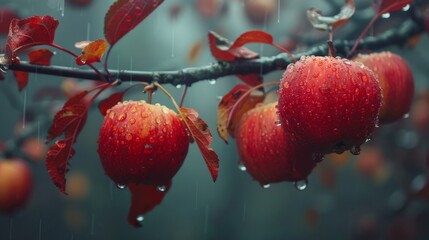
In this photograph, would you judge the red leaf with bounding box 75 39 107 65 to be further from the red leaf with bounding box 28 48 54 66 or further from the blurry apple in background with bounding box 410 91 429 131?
the blurry apple in background with bounding box 410 91 429 131

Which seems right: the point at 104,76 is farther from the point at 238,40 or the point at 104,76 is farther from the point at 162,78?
the point at 238,40

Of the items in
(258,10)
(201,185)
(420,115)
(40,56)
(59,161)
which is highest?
(40,56)

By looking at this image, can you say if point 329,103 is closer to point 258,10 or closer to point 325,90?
point 325,90

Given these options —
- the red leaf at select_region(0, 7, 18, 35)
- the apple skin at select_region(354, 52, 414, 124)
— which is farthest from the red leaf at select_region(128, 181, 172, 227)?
the red leaf at select_region(0, 7, 18, 35)

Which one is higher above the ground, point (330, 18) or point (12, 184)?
point (330, 18)

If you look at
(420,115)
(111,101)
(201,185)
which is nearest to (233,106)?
(111,101)

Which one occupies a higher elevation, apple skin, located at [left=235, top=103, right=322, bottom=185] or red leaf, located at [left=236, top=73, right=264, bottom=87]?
red leaf, located at [left=236, top=73, right=264, bottom=87]

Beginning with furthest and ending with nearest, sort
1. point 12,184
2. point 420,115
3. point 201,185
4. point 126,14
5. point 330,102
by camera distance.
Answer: point 201,185 < point 420,115 < point 12,184 < point 126,14 < point 330,102

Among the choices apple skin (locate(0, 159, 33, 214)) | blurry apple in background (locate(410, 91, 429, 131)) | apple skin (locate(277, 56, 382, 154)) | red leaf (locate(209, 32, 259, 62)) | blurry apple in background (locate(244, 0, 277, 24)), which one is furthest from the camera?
blurry apple in background (locate(410, 91, 429, 131))
